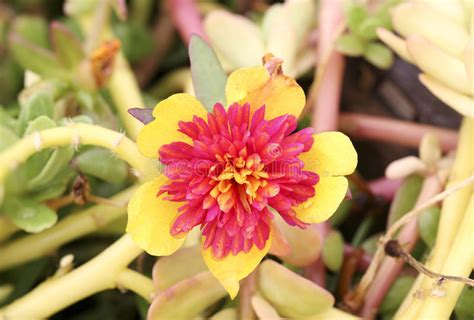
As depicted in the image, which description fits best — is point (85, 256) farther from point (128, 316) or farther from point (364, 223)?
point (364, 223)

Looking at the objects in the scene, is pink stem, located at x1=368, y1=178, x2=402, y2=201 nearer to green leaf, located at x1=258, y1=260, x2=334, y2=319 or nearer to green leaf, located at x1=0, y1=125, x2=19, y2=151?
green leaf, located at x1=258, y1=260, x2=334, y2=319

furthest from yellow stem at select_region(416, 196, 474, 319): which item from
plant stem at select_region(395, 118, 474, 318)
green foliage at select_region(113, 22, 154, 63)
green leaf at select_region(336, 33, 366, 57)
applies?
green foliage at select_region(113, 22, 154, 63)

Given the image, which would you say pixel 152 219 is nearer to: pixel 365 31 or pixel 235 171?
pixel 235 171

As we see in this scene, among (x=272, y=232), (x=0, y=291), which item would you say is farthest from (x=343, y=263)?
(x=0, y=291)

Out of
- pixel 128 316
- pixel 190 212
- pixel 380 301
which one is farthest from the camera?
pixel 128 316

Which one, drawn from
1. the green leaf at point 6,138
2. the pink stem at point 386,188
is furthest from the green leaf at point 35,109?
the pink stem at point 386,188
